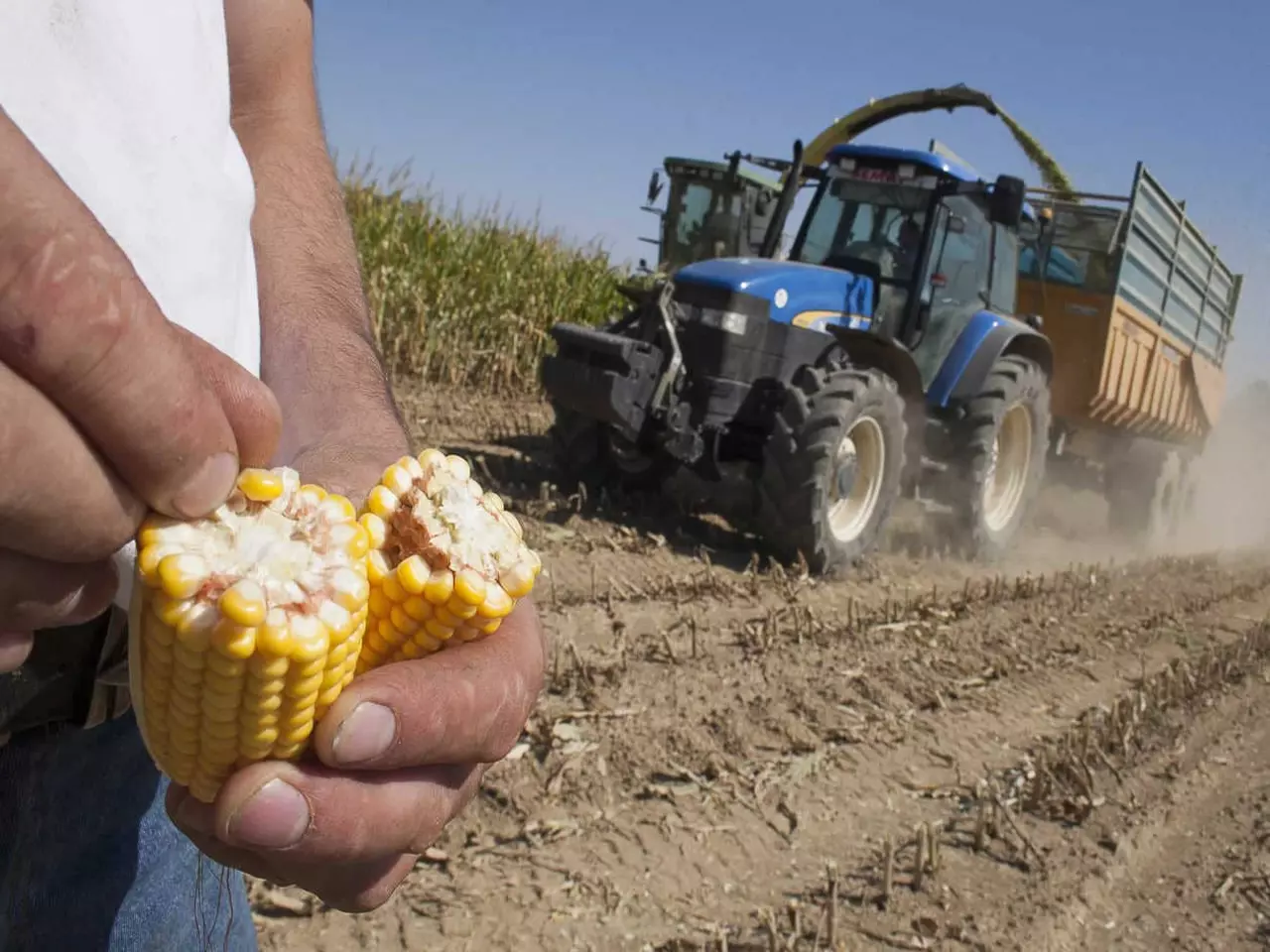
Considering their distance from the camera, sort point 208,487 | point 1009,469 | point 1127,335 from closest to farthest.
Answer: point 208,487, point 1009,469, point 1127,335

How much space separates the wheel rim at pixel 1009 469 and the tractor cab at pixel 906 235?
1005 millimetres

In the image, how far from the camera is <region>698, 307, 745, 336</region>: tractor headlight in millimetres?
5637

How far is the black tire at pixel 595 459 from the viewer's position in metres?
6.34

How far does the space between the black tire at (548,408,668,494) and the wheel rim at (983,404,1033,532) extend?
2416 millimetres

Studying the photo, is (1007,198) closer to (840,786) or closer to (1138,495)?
(840,786)

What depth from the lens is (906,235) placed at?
6.27 m

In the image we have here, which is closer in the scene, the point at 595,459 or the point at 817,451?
the point at 817,451

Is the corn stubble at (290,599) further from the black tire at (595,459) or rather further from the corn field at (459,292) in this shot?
the corn field at (459,292)

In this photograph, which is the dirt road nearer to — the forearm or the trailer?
the forearm

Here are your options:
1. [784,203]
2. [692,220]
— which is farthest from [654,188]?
[692,220]

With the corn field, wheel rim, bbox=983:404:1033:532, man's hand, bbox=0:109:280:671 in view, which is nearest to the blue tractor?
wheel rim, bbox=983:404:1033:532

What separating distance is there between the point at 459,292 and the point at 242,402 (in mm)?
8753

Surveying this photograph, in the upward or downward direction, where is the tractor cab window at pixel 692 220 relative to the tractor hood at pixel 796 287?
upward

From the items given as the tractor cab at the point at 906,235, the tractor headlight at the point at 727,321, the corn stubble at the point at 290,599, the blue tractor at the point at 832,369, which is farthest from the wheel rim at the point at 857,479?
the corn stubble at the point at 290,599
